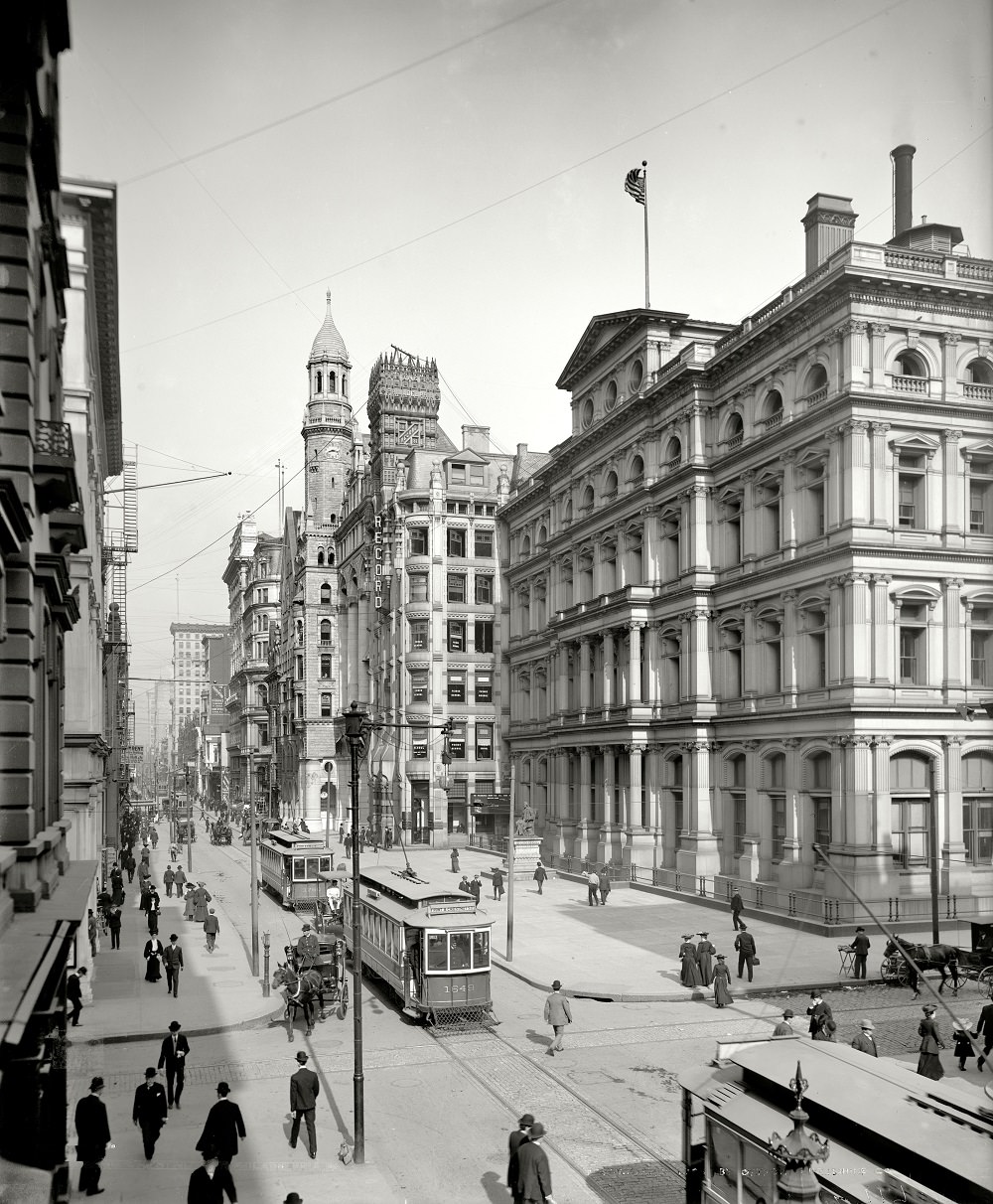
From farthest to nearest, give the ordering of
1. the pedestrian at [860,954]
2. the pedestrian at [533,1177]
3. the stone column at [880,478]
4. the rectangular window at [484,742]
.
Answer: the rectangular window at [484,742] < the stone column at [880,478] < the pedestrian at [860,954] < the pedestrian at [533,1177]

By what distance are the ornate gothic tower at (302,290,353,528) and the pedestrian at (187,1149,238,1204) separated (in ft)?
291

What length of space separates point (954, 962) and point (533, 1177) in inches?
626

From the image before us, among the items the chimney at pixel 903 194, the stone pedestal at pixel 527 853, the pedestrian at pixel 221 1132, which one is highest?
the chimney at pixel 903 194

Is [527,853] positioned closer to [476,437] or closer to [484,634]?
[484,634]

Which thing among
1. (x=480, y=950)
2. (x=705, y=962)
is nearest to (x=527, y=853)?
(x=705, y=962)

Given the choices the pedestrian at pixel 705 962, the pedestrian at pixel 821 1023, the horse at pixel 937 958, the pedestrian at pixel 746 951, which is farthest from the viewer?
the pedestrian at pixel 746 951

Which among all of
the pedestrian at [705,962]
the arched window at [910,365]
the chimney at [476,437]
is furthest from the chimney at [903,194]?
the chimney at [476,437]

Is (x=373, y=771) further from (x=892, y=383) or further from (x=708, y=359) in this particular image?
(x=892, y=383)

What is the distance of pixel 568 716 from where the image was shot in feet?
185

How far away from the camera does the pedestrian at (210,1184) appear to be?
1226cm

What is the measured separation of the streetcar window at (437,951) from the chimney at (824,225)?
3043cm

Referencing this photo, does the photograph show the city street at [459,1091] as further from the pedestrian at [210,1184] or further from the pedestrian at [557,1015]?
the pedestrian at [210,1184]

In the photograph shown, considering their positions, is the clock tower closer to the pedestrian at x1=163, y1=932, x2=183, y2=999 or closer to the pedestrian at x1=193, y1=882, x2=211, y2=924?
the pedestrian at x1=193, y1=882, x2=211, y2=924

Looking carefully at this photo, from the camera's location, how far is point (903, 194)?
4319 centimetres
